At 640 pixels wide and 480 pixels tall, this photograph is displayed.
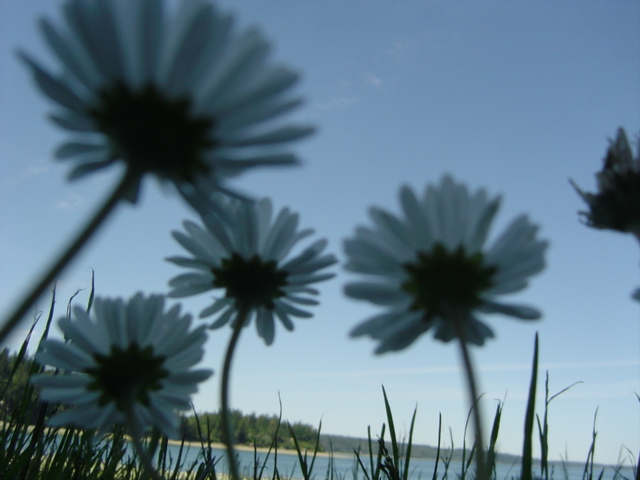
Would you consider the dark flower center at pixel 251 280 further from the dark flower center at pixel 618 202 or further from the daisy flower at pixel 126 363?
the dark flower center at pixel 618 202

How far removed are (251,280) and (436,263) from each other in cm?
50

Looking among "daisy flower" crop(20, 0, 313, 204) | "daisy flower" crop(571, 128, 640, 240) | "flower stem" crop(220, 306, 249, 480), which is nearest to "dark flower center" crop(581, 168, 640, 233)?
"daisy flower" crop(571, 128, 640, 240)

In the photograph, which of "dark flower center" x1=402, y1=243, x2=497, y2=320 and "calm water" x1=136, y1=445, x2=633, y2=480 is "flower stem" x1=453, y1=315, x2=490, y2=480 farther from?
"calm water" x1=136, y1=445, x2=633, y2=480

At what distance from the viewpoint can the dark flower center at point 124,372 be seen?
110cm

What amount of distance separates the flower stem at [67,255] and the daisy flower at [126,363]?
0.49 metres

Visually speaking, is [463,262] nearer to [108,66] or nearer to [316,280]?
[316,280]

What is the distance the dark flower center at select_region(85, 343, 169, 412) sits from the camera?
3.62 feet

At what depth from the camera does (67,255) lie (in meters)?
0.61

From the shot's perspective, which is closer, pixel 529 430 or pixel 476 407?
pixel 476 407

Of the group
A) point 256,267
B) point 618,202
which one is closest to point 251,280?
point 256,267

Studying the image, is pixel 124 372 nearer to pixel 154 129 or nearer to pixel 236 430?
pixel 154 129

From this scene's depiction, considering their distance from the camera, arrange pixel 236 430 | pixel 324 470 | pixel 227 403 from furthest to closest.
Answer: pixel 324 470, pixel 236 430, pixel 227 403

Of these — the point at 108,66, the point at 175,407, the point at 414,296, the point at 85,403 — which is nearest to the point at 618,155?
the point at 414,296

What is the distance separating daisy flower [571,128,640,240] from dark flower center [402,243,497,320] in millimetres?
361
